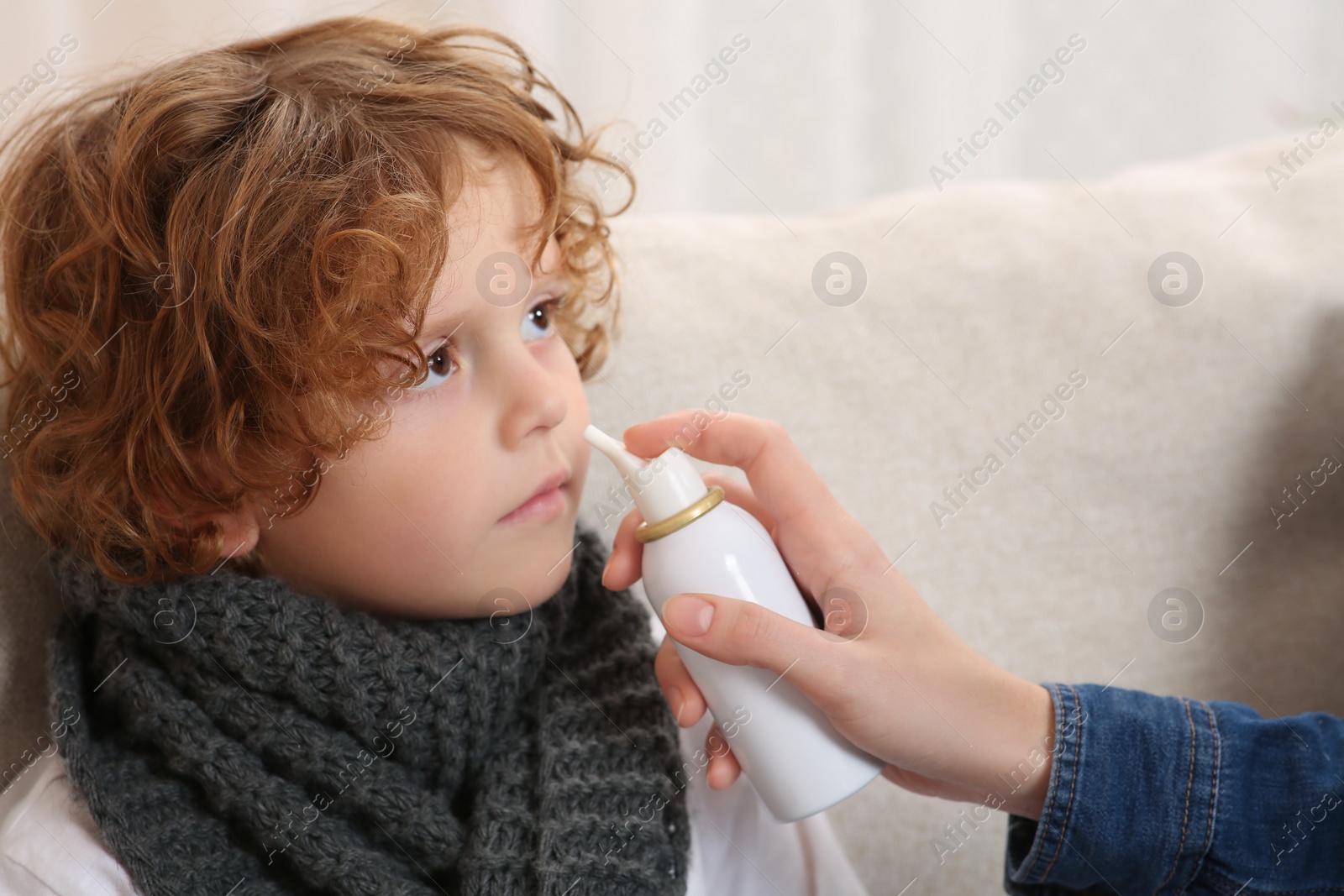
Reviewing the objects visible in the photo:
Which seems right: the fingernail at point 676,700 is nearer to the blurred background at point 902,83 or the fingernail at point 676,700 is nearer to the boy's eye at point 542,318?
the boy's eye at point 542,318

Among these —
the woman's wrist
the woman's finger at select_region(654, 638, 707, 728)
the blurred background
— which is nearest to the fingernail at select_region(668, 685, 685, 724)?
the woman's finger at select_region(654, 638, 707, 728)

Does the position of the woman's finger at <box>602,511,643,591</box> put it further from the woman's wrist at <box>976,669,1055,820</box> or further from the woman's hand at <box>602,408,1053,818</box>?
the woman's wrist at <box>976,669,1055,820</box>

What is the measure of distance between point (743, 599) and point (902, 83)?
150 centimetres

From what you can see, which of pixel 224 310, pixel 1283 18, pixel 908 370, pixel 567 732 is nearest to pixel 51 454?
pixel 224 310

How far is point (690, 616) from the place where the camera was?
68cm

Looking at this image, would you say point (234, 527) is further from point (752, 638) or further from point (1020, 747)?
point (1020, 747)

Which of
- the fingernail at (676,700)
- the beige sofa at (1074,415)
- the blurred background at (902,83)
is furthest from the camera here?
the blurred background at (902,83)

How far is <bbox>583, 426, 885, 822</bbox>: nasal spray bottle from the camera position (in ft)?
2.28

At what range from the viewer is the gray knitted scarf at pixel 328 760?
730mm

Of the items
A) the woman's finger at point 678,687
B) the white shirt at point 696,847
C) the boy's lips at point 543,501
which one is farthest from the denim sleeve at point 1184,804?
the boy's lips at point 543,501

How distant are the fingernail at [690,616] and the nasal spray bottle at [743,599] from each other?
1cm

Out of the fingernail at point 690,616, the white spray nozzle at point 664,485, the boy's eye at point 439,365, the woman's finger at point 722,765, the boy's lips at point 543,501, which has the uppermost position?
the white spray nozzle at point 664,485

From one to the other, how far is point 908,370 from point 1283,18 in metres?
1.52

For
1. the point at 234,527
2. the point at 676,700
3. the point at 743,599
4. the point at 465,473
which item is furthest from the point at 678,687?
the point at 234,527
